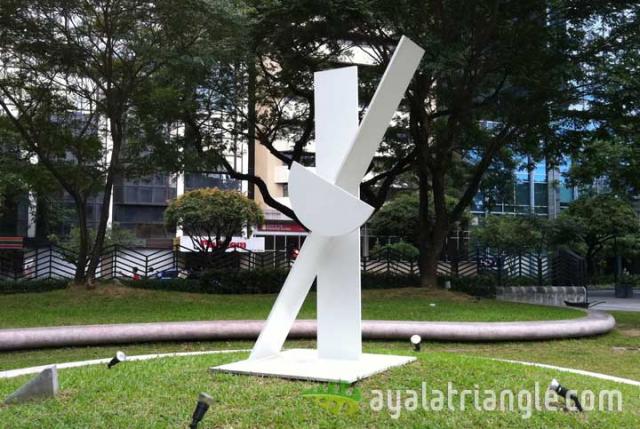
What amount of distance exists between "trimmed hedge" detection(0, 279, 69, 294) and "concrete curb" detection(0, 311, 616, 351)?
348 inches

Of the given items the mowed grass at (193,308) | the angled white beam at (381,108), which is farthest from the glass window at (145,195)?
the angled white beam at (381,108)

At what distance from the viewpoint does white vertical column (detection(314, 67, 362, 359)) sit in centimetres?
710

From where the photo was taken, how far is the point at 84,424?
4.85 meters

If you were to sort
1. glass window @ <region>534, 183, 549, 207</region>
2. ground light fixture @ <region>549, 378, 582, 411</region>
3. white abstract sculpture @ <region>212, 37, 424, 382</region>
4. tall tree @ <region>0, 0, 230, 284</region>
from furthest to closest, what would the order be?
glass window @ <region>534, 183, 549, 207</region> → tall tree @ <region>0, 0, 230, 284</region> → white abstract sculpture @ <region>212, 37, 424, 382</region> → ground light fixture @ <region>549, 378, 582, 411</region>

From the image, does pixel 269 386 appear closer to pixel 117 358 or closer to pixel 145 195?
pixel 117 358

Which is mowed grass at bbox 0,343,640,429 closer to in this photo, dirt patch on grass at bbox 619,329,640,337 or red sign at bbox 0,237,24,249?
dirt patch on grass at bbox 619,329,640,337

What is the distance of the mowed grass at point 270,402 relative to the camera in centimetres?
497

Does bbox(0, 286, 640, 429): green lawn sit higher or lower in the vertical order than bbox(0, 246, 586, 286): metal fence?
lower

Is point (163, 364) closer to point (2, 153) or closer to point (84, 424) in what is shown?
point (84, 424)

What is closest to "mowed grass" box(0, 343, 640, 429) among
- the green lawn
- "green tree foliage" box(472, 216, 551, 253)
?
the green lawn

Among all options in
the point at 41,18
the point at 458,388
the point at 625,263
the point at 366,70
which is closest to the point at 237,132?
the point at 366,70

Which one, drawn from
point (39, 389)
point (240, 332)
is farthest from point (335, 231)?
point (240, 332)

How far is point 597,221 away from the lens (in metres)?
32.7

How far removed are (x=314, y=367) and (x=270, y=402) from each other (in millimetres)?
1295
